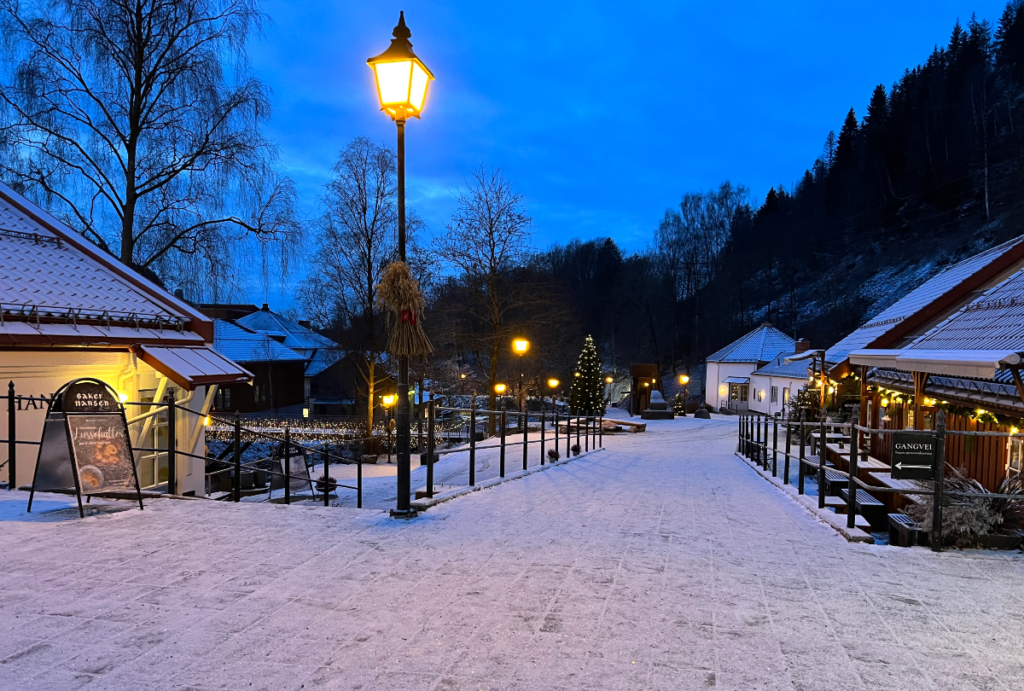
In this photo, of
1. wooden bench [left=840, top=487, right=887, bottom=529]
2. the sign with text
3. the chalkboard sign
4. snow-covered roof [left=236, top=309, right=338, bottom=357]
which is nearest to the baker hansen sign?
wooden bench [left=840, top=487, right=887, bottom=529]

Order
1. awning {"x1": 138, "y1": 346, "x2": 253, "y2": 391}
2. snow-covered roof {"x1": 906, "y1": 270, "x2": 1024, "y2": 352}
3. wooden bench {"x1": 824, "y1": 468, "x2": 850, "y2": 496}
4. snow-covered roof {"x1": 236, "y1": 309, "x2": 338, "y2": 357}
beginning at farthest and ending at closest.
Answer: snow-covered roof {"x1": 236, "y1": 309, "x2": 338, "y2": 357}
awning {"x1": 138, "y1": 346, "x2": 253, "y2": 391}
wooden bench {"x1": 824, "y1": 468, "x2": 850, "y2": 496}
snow-covered roof {"x1": 906, "y1": 270, "x2": 1024, "y2": 352}

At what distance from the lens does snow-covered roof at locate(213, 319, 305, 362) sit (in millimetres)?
39406

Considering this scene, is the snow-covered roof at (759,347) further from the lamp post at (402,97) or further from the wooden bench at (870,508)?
the lamp post at (402,97)

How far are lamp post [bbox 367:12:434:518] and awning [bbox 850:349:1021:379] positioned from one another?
6567mm

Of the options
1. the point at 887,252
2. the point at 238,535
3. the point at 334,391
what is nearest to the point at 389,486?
the point at 238,535

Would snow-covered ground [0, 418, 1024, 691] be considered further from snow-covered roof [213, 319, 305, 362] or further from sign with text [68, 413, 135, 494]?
snow-covered roof [213, 319, 305, 362]

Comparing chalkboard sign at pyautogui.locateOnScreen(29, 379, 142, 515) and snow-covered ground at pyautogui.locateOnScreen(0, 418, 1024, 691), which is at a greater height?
chalkboard sign at pyautogui.locateOnScreen(29, 379, 142, 515)

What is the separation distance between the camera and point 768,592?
412 centimetres

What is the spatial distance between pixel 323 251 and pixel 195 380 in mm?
14997

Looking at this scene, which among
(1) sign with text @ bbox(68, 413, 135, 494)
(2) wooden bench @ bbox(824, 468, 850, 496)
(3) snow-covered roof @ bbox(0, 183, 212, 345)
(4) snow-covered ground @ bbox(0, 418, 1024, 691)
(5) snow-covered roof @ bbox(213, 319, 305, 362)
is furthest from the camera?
(5) snow-covered roof @ bbox(213, 319, 305, 362)

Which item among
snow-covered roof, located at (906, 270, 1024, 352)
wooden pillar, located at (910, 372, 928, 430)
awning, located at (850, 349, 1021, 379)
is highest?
snow-covered roof, located at (906, 270, 1024, 352)

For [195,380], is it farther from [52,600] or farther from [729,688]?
[729,688]

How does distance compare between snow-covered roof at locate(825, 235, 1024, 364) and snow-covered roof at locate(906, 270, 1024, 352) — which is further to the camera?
snow-covered roof at locate(825, 235, 1024, 364)

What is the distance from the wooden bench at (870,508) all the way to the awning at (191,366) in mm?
10596
